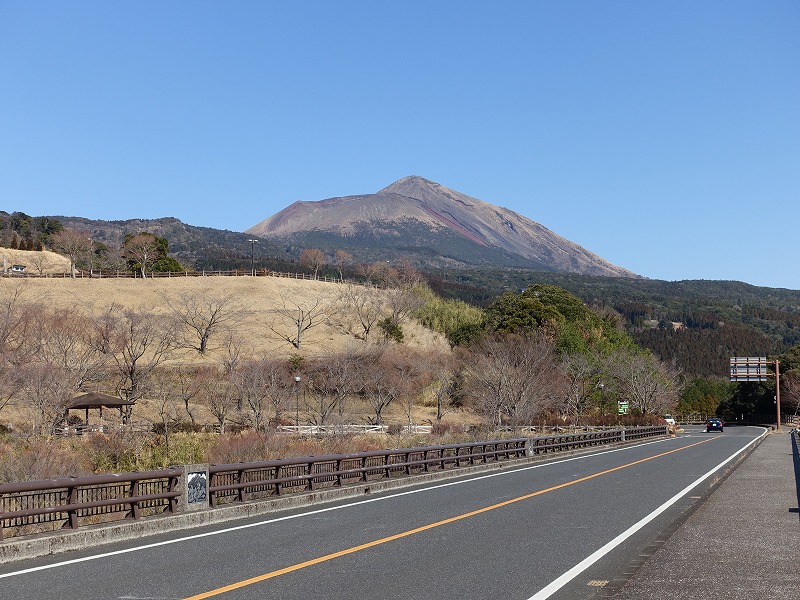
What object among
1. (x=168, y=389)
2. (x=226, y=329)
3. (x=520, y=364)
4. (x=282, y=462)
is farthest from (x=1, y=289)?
(x=282, y=462)

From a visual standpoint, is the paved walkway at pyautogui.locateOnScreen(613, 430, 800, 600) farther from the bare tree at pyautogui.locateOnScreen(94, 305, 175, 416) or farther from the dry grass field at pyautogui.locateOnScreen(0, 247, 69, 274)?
the dry grass field at pyautogui.locateOnScreen(0, 247, 69, 274)

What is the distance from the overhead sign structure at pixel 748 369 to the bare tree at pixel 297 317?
4812cm

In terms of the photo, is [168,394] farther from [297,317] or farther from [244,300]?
[244,300]

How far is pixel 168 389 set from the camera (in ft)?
216

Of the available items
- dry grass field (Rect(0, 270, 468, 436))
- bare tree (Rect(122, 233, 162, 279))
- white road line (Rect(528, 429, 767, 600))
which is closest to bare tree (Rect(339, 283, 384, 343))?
dry grass field (Rect(0, 270, 468, 436))

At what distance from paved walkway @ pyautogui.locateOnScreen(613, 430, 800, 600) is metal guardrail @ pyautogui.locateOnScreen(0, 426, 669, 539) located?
8.06 meters

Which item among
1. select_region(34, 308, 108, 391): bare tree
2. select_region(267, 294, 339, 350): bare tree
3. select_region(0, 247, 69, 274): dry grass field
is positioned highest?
select_region(0, 247, 69, 274): dry grass field

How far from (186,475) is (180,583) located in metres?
5.80

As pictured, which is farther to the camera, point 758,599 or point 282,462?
point 282,462

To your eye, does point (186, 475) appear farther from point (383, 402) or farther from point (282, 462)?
point (383, 402)

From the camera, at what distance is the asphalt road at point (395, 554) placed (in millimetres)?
9578

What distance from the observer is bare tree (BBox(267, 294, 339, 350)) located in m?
103

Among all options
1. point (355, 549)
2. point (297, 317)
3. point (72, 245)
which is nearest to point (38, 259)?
point (72, 245)

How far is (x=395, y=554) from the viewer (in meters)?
11.8
